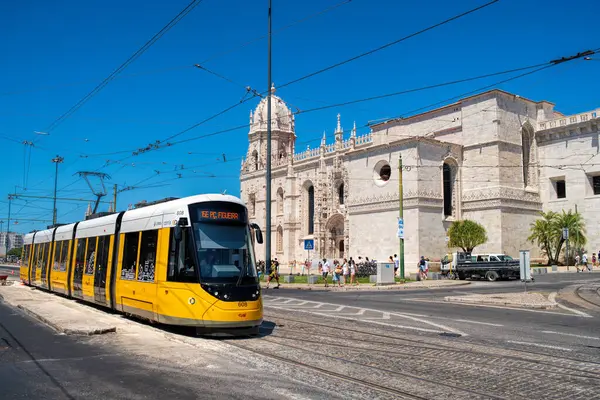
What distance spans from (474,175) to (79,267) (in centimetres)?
3710

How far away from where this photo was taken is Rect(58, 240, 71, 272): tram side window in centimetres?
1897

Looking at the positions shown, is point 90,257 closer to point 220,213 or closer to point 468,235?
point 220,213

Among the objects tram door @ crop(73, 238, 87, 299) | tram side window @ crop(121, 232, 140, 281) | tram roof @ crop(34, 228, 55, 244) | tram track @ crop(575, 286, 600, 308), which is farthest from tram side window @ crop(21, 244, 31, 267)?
tram track @ crop(575, 286, 600, 308)

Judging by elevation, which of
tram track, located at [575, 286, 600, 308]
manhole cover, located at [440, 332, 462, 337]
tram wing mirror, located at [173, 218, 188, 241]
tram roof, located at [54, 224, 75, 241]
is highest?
tram roof, located at [54, 224, 75, 241]

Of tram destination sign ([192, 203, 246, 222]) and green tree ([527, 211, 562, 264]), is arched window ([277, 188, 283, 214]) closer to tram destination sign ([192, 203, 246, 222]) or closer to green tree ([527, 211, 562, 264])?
green tree ([527, 211, 562, 264])

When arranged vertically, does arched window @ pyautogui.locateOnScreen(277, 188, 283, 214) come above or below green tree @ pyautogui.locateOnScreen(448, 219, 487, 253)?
above

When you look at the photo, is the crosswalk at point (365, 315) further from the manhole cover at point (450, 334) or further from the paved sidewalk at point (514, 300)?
the paved sidewalk at point (514, 300)

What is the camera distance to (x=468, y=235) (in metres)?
42.1

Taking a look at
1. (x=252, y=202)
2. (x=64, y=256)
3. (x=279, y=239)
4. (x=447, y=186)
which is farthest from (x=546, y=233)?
(x=64, y=256)

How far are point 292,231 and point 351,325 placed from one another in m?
49.7

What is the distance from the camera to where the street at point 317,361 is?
6.45m

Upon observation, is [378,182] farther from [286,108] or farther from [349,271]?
[286,108]

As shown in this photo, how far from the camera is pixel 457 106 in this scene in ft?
158

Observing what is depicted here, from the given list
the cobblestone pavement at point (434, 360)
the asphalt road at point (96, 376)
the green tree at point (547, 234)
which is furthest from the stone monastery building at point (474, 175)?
the asphalt road at point (96, 376)
